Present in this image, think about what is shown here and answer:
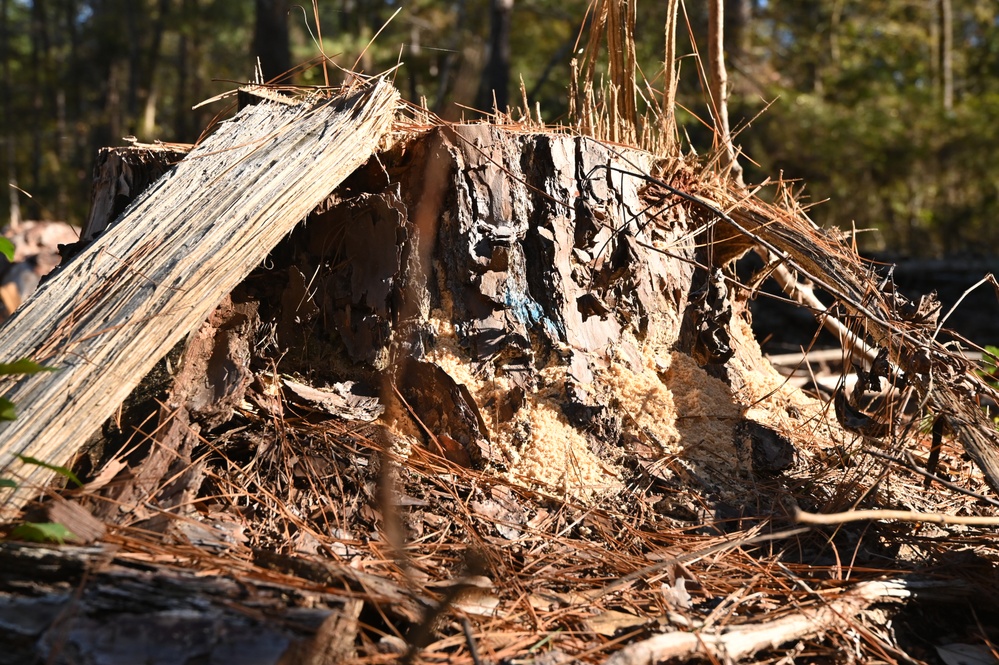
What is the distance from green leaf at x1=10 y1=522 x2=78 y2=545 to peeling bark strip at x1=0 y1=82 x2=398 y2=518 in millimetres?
101

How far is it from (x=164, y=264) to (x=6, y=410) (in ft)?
1.74

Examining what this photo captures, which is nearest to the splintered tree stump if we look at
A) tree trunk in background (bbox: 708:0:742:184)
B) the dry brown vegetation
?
the dry brown vegetation

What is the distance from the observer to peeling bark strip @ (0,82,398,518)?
167cm

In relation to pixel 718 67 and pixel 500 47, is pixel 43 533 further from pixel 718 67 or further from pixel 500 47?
pixel 500 47

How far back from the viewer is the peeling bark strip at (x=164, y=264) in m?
1.67

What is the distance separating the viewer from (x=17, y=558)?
54.7 inches

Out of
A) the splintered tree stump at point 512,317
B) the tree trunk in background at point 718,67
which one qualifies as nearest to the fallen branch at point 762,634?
the splintered tree stump at point 512,317

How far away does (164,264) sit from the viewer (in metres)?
1.91

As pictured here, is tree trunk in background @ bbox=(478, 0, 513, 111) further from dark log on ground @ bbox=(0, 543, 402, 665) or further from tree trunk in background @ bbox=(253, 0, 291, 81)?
dark log on ground @ bbox=(0, 543, 402, 665)

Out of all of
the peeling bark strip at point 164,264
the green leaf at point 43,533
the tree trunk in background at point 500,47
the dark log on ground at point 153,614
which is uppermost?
the tree trunk in background at point 500,47

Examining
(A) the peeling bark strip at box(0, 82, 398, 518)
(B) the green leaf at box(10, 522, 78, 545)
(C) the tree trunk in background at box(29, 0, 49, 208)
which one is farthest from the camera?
(C) the tree trunk in background at box(29, 0, 49, 208)

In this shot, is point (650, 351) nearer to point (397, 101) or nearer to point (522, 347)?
point (522, 347)

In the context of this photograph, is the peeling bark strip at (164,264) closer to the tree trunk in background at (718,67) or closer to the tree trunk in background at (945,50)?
the tree trunk in background at (718,67)

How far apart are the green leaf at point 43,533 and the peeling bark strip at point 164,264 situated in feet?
0.33
